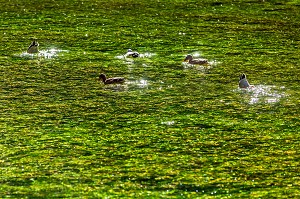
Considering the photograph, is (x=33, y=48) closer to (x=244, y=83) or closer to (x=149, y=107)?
(x=149, y=107)

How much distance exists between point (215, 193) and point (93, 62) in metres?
5.39

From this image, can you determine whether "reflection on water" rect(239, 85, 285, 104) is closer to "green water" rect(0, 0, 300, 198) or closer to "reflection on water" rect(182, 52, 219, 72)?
"green water" rect(0, 0, 300, 198)

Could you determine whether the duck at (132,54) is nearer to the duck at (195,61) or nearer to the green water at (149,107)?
the green water at (149,107)

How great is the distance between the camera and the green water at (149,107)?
21.2 ft

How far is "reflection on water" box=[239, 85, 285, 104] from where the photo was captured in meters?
9.12

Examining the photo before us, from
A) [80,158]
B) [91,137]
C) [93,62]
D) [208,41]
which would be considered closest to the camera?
[80,158]

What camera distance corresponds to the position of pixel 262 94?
938 centimetres

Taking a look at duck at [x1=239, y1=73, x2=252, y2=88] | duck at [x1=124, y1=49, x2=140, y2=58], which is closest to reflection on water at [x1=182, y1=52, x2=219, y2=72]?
duck at [x1=124, y1=49, x2=140, y2=58]

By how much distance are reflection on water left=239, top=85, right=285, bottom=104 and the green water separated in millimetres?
14

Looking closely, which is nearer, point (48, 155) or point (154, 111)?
point (48, 155)

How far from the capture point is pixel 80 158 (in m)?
6.99

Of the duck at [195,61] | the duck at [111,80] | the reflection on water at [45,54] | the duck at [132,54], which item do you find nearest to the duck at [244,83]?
the duck at [195,61]

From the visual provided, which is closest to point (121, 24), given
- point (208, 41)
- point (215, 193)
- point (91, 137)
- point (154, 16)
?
point (154, 16)

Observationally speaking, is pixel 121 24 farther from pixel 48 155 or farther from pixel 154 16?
pixel 48 155
